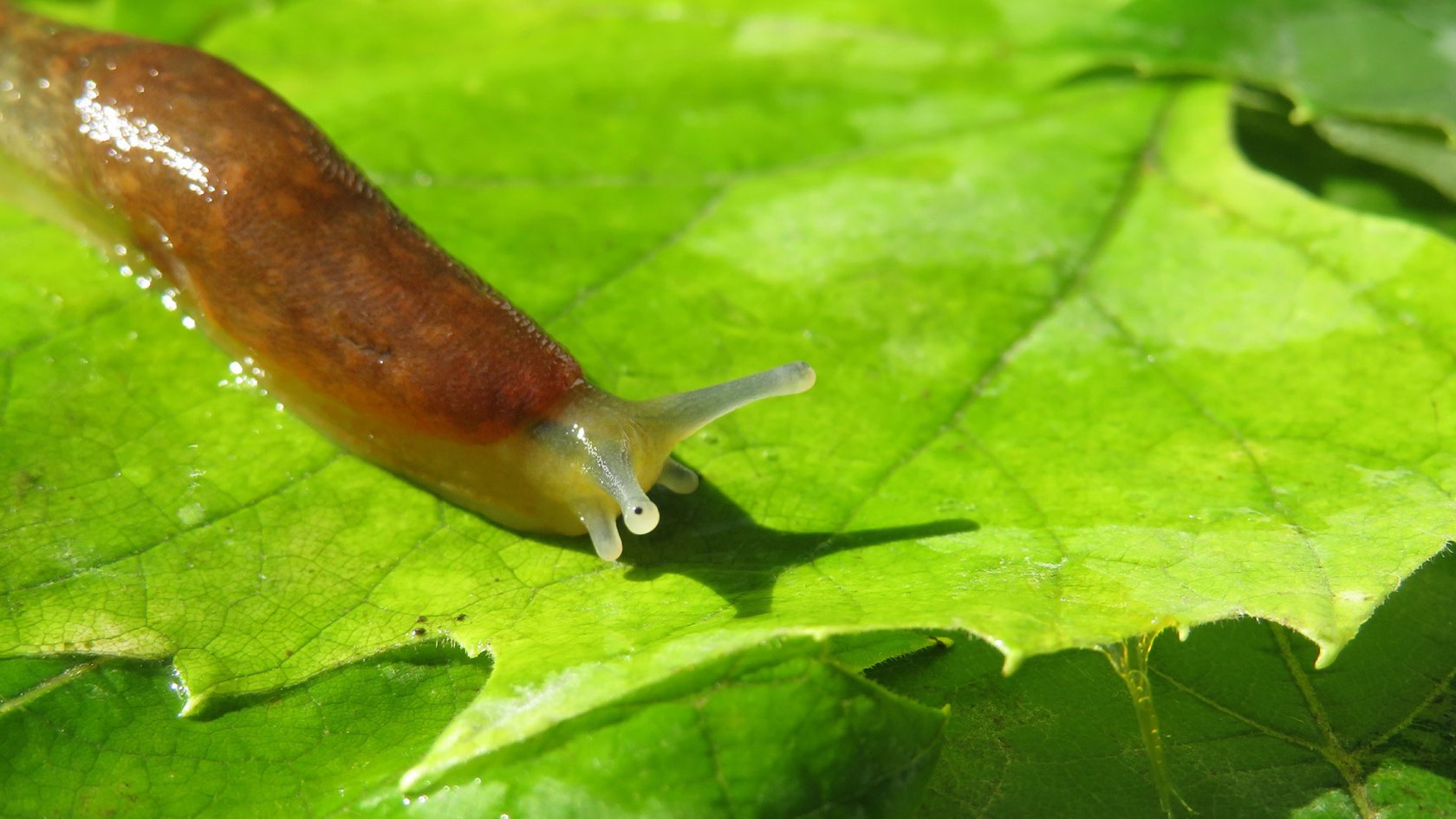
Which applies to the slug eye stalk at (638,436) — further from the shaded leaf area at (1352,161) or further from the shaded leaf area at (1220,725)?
the shaded leaf area at (1352,161)

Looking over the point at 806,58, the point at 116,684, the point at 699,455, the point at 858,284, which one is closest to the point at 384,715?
the point at 116,684

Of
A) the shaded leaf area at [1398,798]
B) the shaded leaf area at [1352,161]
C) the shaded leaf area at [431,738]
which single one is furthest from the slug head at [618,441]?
the shaded leaf area at [1352,161]

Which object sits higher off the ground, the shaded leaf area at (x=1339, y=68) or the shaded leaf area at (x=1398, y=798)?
the shaded leaf area at (x=1339, y=68)

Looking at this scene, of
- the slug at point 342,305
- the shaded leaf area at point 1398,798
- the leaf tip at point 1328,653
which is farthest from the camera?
the slug at point 342,305

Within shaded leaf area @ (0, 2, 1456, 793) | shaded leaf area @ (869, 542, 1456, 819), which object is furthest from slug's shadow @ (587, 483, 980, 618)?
shaded leaf area @ (869, 542, 1456, 819)

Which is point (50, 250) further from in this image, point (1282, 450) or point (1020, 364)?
point (1282, 450)

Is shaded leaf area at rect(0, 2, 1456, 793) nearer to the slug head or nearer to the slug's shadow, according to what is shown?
the slug's shadow
